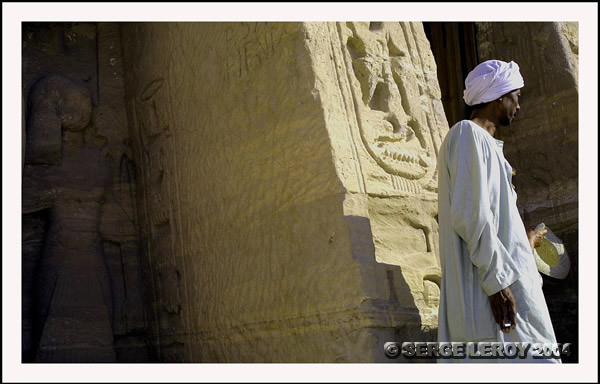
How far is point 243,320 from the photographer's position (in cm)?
539

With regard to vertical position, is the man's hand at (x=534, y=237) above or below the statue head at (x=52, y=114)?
below

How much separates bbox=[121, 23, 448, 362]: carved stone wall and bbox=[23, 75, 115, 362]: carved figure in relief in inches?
15.4

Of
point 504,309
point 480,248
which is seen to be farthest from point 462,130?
point 504,309

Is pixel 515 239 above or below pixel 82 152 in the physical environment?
below

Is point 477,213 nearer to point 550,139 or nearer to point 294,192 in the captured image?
point 294,192

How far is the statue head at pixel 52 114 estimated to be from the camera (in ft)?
20.7

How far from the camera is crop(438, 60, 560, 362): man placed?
3832 mm

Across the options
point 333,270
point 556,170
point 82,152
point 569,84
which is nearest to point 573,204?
point 556,170

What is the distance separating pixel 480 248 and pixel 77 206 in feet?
10.6

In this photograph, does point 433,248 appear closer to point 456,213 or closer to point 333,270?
point 333,270

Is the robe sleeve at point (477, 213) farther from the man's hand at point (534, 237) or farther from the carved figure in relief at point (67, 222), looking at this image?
the carved figure in relief at point (67, 222)

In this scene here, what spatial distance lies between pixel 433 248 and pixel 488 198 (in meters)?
1.25

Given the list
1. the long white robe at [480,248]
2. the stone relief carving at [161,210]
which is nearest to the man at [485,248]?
the long white robe at [480,248]

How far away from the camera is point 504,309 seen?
3795 millimetres
